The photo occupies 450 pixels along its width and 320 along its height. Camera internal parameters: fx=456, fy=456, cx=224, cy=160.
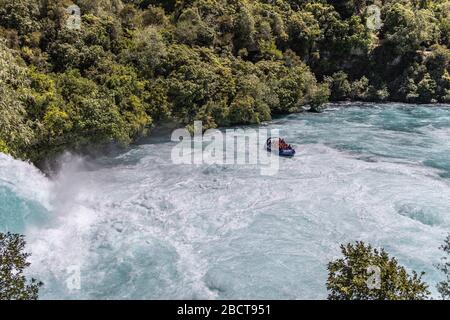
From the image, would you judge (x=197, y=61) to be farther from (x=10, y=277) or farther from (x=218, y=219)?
(x=10, y=277)

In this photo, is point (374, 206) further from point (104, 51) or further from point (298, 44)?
point (298, 44)

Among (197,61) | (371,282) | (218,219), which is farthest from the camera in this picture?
(197,61)

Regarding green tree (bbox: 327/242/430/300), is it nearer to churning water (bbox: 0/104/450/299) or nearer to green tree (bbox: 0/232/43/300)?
churning water (bbox: 0/104/450/299)

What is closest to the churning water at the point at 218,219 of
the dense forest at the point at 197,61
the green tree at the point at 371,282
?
the dense forest at the point at 197,61

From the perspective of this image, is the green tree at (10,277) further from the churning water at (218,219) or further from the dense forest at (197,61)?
the churning water at (218,219)

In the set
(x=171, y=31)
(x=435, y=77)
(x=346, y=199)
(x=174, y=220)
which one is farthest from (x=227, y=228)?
(x=435, y=77)

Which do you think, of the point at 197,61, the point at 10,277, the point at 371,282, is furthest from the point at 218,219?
the point at 197,61

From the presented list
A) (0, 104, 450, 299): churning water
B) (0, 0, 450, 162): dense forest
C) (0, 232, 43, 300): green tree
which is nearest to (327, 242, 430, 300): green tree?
(0, 104, 450, 299): churning water
